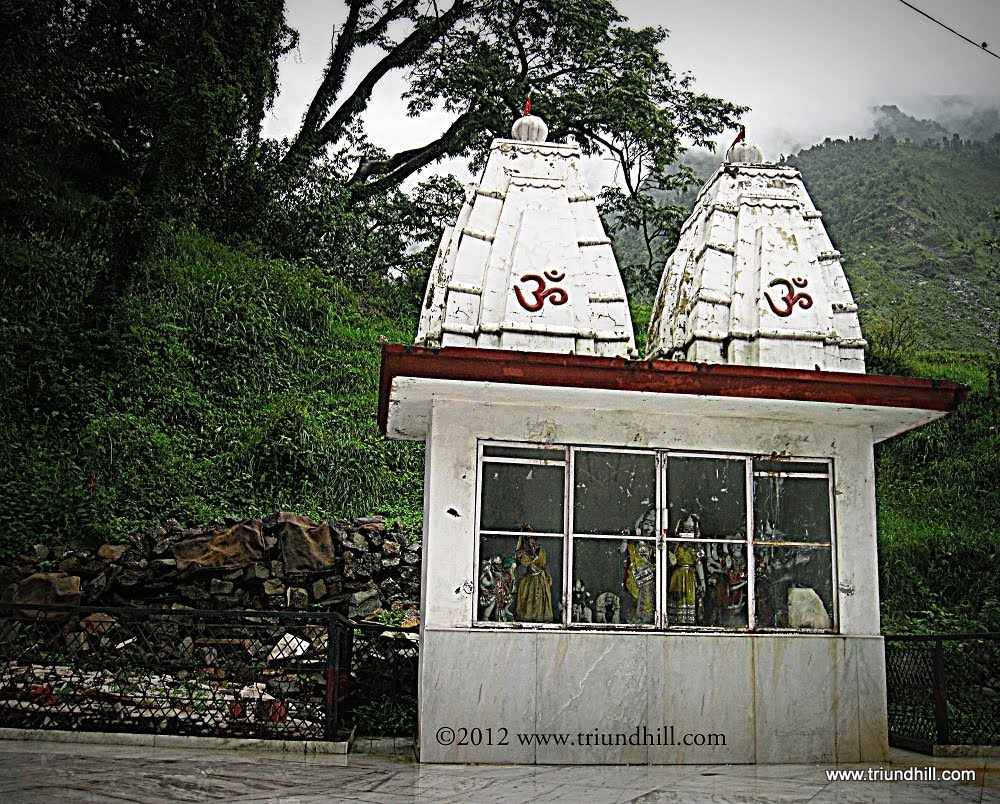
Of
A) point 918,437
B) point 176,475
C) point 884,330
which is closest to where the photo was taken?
point 176,475

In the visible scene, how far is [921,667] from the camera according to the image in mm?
8938

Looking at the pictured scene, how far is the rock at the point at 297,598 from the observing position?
494 inches

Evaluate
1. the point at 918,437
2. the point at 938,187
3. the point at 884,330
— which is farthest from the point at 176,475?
the point at 938,187

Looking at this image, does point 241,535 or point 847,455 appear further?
point 241,535

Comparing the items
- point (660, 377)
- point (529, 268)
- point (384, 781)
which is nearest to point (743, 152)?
point (529, 268)

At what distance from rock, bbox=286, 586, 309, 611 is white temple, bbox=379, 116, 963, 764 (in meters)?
5.00

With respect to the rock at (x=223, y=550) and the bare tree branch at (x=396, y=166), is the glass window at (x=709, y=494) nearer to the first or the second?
the rock at (x=223, y=550)

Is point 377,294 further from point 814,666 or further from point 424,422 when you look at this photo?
point 814,666

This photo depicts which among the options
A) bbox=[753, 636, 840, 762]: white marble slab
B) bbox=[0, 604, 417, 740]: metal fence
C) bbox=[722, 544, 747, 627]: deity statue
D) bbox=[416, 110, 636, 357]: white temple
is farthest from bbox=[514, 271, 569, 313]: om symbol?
bbox=[753, 636, 840, 762]: white marble slab

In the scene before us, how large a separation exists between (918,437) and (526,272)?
53.8 feet

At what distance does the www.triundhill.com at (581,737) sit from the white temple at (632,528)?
17mm

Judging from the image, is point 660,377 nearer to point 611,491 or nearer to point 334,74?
point 611,491

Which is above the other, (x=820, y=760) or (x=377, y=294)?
(x=377, y=294)

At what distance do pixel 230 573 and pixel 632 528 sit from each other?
6792mm
